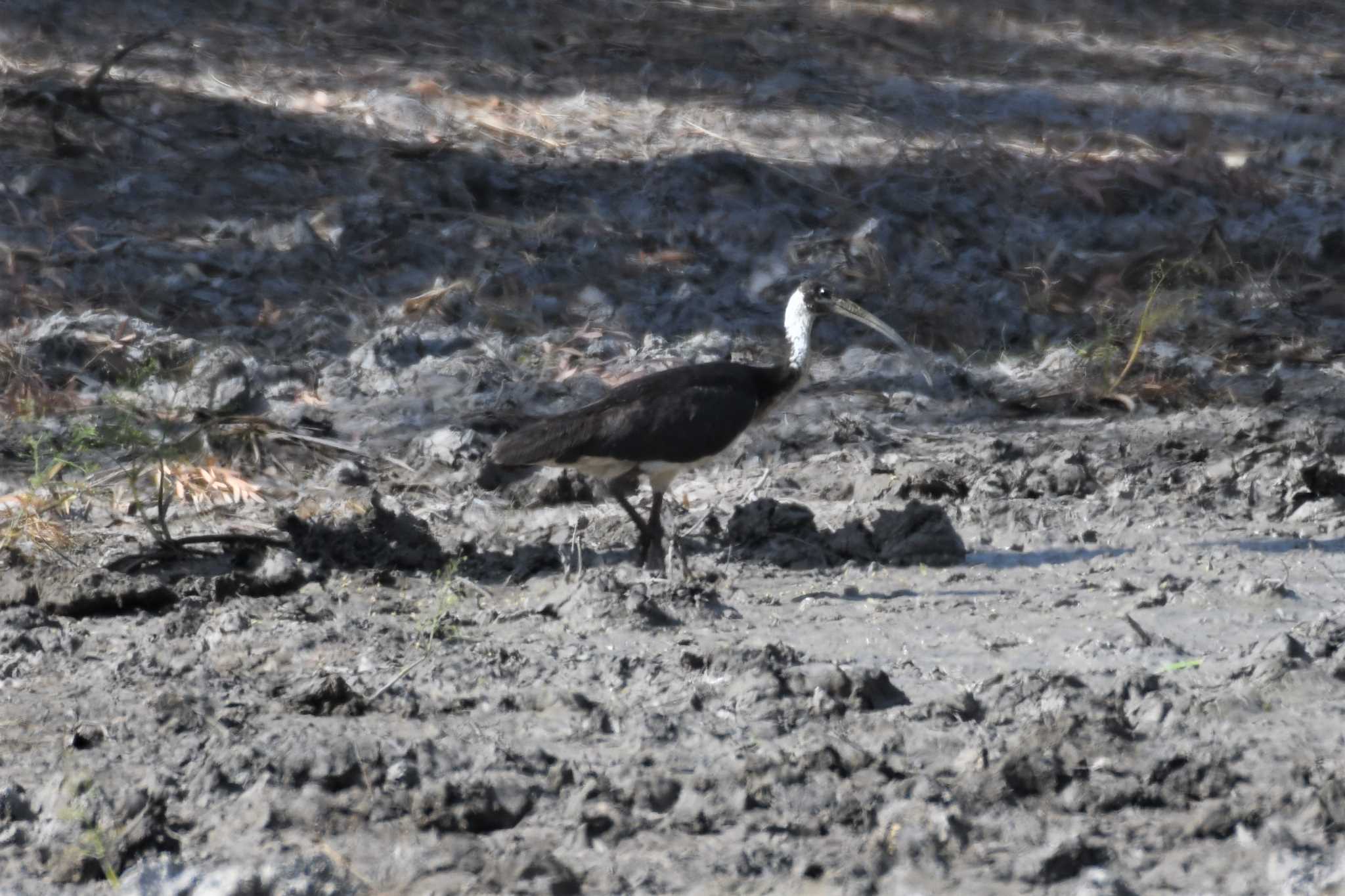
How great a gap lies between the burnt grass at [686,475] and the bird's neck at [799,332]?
0.71 meters

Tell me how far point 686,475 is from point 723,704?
4.01 metres

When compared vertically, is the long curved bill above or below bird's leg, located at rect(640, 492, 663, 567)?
above

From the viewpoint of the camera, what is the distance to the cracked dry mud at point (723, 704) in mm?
4867

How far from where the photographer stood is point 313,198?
12719mm

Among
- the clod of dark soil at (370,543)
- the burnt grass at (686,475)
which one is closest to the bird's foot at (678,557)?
the burnt grass at (686,475)

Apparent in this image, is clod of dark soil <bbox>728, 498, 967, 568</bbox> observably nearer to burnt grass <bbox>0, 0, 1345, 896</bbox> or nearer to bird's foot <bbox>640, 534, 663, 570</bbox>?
burnt grass <bbox>0, 0, 1345, 896</bbox>

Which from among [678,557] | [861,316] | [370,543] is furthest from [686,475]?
[370,543]

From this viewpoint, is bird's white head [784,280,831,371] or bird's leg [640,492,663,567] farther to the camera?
bird's white head [784,280,831,371]

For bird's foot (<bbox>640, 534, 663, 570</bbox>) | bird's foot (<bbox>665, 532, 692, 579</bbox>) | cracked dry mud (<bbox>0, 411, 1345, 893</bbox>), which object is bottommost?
bird's foot (<bbox>640, 534, 663, 570</bbox>)

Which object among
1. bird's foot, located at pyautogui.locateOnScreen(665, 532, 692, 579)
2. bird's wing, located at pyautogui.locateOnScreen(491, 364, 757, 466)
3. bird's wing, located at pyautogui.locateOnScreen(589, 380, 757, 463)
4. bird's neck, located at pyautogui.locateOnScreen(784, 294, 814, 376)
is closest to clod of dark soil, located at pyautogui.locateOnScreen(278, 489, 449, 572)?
bird's wing, located at pyautogui.locateOnScreen(491, 364, 757, 466)

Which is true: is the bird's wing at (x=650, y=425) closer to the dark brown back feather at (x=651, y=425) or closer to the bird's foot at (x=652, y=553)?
the dark brown back feather at (x=651, y=425)

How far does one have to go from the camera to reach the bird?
26.7 ft

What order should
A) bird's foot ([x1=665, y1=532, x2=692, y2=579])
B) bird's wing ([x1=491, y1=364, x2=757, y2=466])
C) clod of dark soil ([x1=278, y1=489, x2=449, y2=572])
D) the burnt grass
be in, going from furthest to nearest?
bird's wing ([x1=491, y1=364, x2=757, y2=466]) → clod of dark soil ([x1=278, y1=489, x2=449, y2=572]) → bird's foot ([x1=665, y1=532, x2=692, y2=579]) → the burnt grass

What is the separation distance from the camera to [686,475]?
9.87 meters
